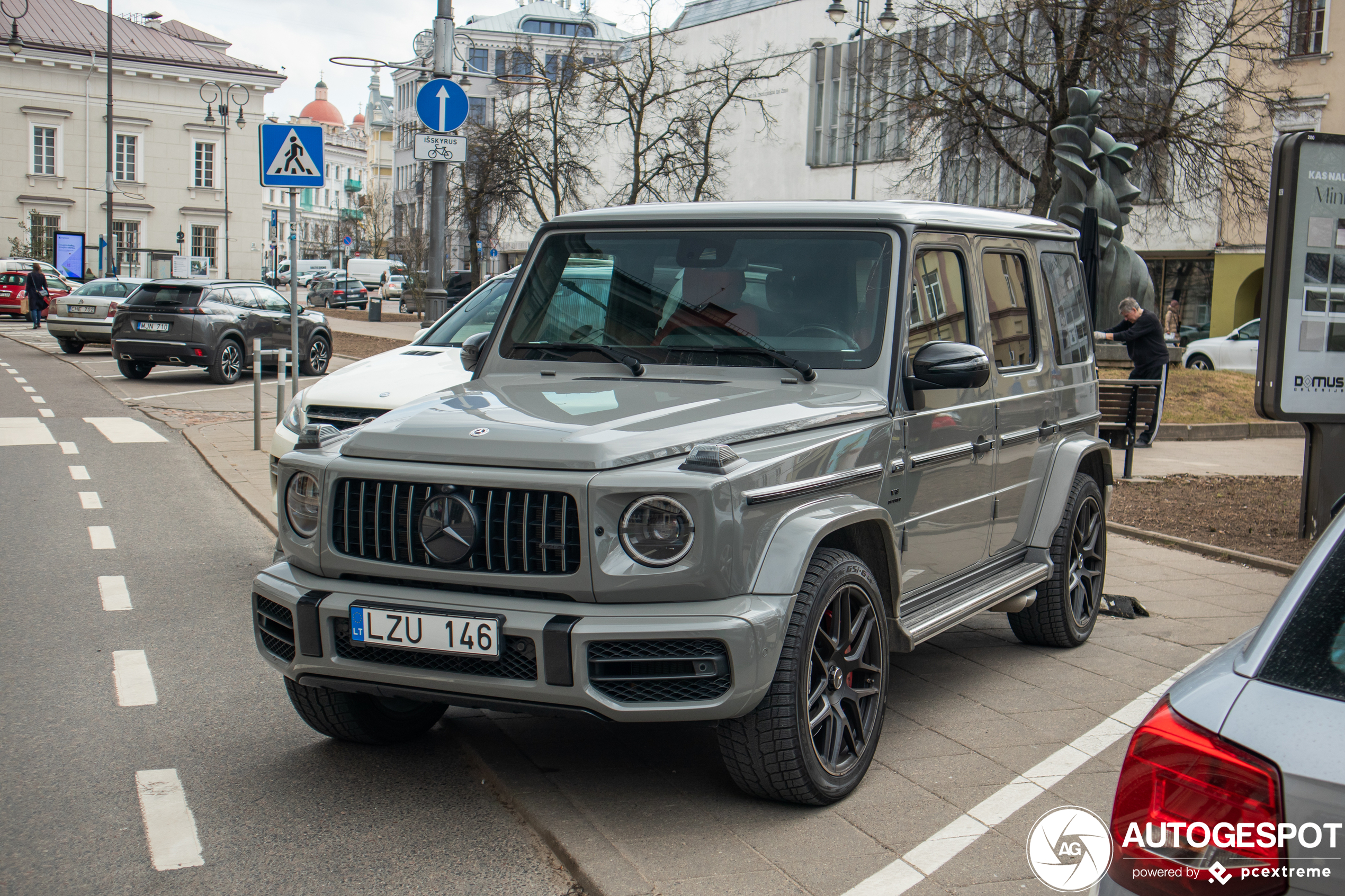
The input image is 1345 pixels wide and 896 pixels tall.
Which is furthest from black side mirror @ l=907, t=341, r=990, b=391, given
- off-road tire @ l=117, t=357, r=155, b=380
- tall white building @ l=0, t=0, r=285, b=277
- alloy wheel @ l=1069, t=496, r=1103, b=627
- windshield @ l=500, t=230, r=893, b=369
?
tall white building @ l=0, t=0, r=285, b=277

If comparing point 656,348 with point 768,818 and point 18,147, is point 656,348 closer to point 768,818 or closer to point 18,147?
point 768,818

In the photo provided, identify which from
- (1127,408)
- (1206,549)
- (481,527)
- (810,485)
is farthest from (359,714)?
(1127,408)

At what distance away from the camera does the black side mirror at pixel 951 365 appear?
450 centimetres

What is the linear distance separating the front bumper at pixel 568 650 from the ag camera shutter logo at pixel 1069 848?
0.96 m

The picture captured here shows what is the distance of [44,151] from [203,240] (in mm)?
9245

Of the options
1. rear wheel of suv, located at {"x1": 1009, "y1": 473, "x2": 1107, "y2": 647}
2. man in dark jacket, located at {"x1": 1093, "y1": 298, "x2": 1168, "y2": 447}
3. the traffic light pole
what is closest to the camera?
rear wheel of suv, located at {"x1": 1009, "y1": 473, "x2": 1107, "y2": 647}

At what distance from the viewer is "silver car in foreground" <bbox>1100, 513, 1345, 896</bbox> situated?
1.80 m

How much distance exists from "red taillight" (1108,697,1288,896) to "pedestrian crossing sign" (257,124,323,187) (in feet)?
36.3

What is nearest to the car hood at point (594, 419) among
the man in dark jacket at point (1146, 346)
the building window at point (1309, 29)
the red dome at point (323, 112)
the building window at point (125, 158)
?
the man in dark jacket at point (1146, 346)

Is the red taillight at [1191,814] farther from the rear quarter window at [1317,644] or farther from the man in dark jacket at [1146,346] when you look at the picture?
the man in dark jacket at [1146,346]

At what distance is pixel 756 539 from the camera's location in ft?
12.4

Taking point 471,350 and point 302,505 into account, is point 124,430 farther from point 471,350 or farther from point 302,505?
point 302,505

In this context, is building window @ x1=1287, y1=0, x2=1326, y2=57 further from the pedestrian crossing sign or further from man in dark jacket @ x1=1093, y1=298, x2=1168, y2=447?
the pedestrian crossing sign

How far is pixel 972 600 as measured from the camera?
5066 mm
